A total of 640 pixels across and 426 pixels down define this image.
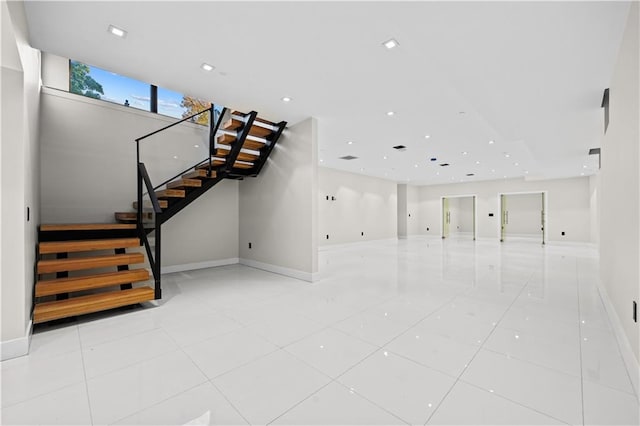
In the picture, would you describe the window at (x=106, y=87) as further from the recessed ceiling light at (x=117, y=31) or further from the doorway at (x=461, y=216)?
the doorway at (x=461, y=216)

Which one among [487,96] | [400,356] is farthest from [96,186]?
[487,96]

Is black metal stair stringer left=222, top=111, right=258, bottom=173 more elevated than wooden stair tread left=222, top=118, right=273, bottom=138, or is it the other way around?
wooden stair tread left=222, top=118, right=273, bottom=138

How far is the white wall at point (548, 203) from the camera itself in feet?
37.8

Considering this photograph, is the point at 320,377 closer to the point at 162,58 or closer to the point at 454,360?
the point at 454,360

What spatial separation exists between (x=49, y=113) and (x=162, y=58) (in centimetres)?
278

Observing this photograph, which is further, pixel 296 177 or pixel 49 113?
pixel 296 177

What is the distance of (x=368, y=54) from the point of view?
3.10 m

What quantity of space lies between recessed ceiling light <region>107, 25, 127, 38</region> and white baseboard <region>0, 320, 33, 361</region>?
9.84 ft

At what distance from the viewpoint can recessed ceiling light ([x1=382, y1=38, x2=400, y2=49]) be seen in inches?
112

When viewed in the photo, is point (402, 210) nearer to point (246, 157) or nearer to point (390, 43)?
point (246, 157)

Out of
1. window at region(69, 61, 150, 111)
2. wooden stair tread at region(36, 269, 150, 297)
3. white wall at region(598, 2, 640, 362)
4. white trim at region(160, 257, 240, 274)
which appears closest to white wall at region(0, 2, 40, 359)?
wooden stair tread at region(36, 269, 150, 297)

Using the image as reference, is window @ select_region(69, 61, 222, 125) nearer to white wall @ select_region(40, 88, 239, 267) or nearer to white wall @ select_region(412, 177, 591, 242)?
white wall @ select_region(40, 88, 239, 267)

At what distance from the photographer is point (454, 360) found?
227 cm

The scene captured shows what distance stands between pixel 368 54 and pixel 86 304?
4381 mm
